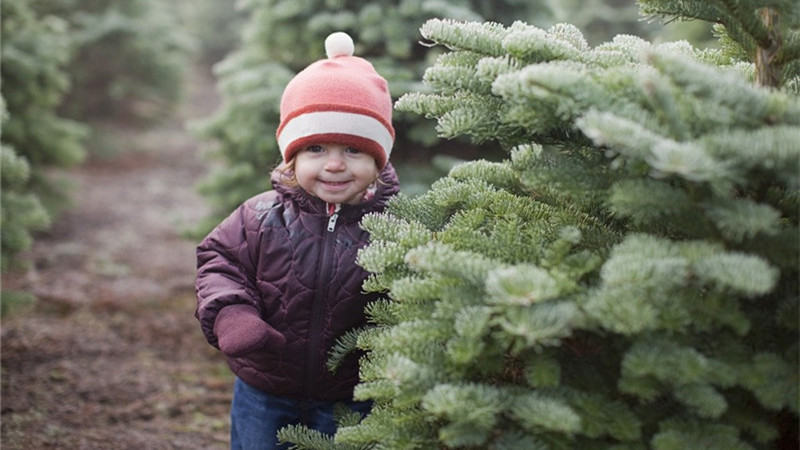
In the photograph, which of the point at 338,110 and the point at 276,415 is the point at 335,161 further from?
the point at 276,415

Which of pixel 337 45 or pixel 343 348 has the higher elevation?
pixel 337 45

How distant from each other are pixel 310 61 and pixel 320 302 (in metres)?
2.92

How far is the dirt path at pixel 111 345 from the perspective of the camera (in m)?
3.92

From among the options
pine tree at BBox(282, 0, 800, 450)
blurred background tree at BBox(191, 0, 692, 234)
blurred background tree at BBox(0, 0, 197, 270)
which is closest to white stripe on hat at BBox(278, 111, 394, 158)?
pine tree at BBox(282, 0, 800, 450)

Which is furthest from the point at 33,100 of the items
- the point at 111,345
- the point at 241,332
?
the point at 241,332

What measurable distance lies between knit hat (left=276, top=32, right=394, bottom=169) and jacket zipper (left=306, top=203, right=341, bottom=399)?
0.26m

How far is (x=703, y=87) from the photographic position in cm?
148

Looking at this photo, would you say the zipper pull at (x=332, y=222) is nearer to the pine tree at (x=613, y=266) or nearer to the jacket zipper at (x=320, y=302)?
the jacket zipper at (x=320, y=302)

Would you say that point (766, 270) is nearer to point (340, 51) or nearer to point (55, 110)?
point (340, 51)

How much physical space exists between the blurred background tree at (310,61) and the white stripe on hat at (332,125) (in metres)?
1.91

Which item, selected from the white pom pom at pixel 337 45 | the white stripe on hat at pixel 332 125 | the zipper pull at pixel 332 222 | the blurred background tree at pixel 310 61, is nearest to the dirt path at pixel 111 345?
the blurred background tree at pixel 310 61

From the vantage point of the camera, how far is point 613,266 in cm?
148

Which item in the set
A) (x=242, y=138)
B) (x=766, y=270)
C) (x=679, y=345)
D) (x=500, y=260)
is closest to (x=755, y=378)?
(x=679, y=345)

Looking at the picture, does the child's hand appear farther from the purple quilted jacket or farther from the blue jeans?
the blue jeans
